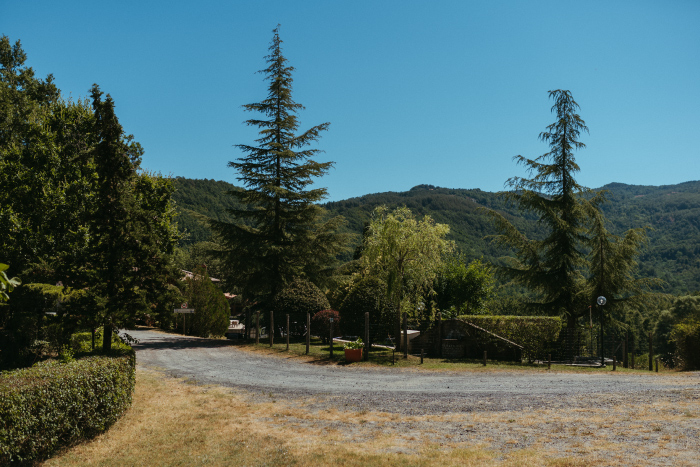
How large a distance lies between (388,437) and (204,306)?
A: 86.2 ft

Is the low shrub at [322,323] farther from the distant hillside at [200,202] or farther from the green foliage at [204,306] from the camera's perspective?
the distant hillside at [200,202]

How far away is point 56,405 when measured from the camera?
26.1 feet

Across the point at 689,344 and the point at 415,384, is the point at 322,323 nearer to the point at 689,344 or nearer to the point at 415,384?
the point at 415,384

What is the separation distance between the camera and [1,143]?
73.3 feet

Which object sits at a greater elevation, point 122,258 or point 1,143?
point 1,143

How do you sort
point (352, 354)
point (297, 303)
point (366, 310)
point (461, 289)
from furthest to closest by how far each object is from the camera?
1. point (461, 289)
2. point (297, 303)
3. point (366, 310)
4. point (352, 354)

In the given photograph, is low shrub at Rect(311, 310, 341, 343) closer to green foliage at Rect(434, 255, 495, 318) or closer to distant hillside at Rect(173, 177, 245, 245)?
green foliage at Rect(434, 255, 495, 318)

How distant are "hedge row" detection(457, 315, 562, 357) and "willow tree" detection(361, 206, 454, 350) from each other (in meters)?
3.83

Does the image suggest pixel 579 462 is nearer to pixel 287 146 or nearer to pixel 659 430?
pixel 659 430

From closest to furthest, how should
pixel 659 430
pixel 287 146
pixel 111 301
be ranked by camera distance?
pixel 659 430 < pixel 111 301 < pixel 287 146

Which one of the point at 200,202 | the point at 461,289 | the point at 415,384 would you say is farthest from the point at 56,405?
the point at 200,202

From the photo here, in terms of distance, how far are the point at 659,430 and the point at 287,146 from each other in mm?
25726

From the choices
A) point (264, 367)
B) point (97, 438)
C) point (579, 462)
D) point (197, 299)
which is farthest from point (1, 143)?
point (579, 462)

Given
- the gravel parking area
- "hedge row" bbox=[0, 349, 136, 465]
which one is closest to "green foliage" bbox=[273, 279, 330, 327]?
the gravel parking area
